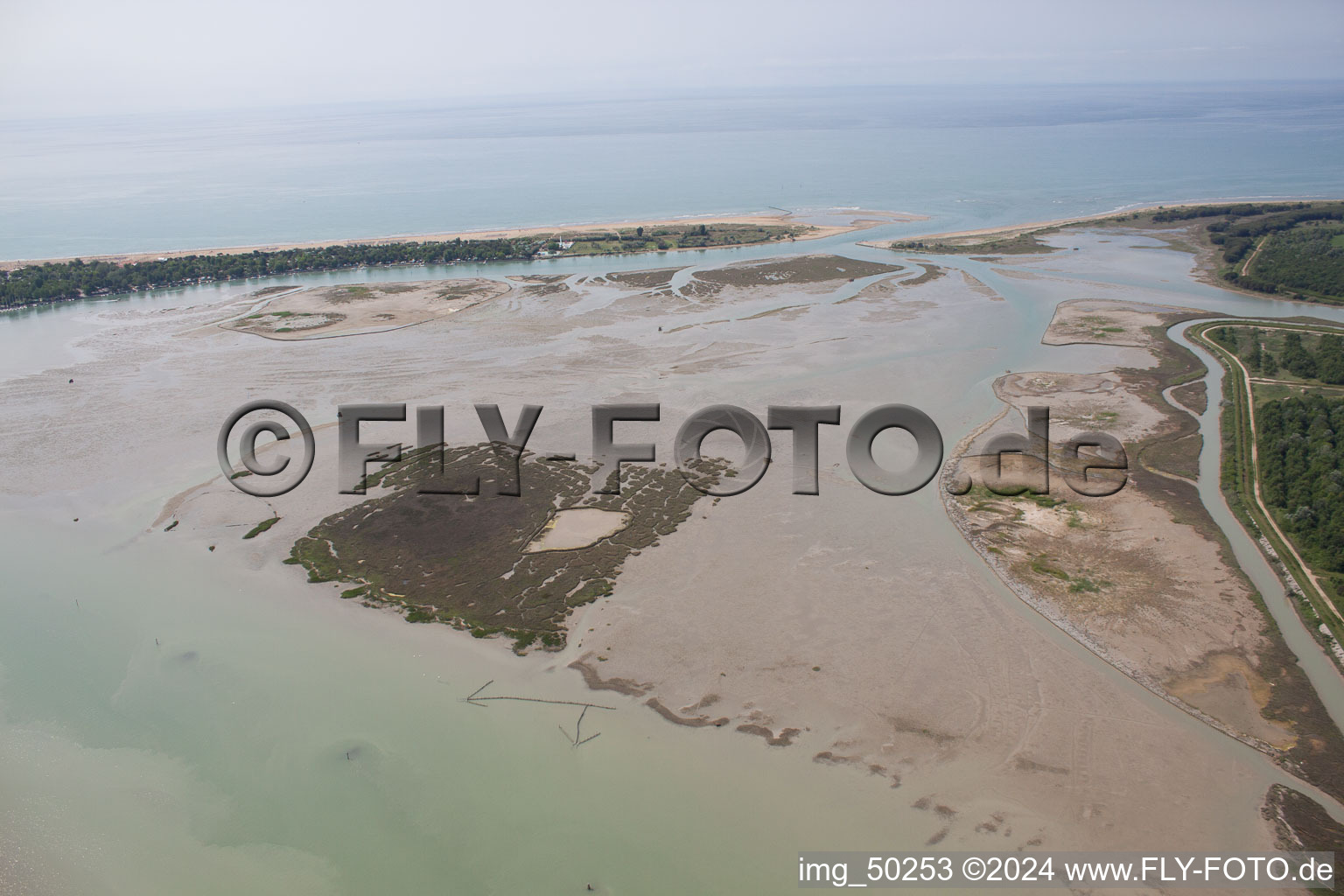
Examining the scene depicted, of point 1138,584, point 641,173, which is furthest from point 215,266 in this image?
point 641,173

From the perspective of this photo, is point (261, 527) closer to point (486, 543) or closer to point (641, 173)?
point (486, 543)

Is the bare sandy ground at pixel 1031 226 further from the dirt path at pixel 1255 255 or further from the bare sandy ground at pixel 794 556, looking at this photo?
the bare sandy ground at pixel 794 556

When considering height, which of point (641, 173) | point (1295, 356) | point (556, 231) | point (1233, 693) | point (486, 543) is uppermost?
point (641, 173)

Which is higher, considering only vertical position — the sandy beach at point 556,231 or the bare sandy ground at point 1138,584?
the sandy beach at point 556,231

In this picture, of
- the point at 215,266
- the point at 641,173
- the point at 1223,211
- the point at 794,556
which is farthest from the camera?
the point at 641,173

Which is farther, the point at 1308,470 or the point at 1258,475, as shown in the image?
the point at 1258,475

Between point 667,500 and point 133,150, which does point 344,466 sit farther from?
point 133,150

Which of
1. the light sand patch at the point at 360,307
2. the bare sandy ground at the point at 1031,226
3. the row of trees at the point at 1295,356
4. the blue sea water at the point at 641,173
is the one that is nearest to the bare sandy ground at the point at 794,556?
the light sand patch at the point at 360,307

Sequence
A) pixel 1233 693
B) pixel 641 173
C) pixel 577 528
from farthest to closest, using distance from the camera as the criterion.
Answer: pixel 641 173 → pixel 577 528 → pixel 1233 693
